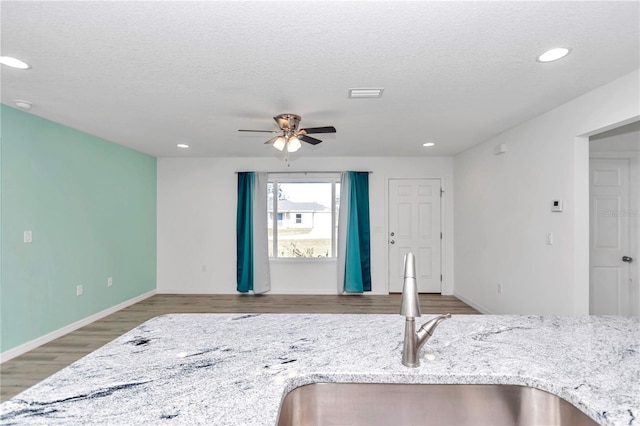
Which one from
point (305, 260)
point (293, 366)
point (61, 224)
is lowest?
point (305, 260)

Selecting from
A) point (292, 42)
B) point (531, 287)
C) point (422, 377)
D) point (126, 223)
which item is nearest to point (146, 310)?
point (126, 223)

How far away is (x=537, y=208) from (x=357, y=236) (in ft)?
8.41

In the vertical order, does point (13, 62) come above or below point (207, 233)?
above

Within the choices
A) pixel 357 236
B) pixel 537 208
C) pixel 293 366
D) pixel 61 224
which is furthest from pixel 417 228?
pixel 61 224

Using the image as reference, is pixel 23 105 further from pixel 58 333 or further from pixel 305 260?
pixel 305 260

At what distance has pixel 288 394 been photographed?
94cm

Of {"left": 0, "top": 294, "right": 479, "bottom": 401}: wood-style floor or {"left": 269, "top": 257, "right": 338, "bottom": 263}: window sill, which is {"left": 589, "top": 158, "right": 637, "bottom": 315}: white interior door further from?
{"left": 269, "top": 257, "right": 338, "bottom": 263}: window sill

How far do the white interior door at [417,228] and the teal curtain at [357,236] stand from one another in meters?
0.43

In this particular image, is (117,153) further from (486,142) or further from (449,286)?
(449,286)

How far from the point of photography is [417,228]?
532cm

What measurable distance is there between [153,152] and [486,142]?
487cm

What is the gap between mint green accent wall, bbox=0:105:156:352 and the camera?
2.90 metres

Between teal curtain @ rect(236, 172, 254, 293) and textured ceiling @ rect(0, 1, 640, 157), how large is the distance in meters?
1.92

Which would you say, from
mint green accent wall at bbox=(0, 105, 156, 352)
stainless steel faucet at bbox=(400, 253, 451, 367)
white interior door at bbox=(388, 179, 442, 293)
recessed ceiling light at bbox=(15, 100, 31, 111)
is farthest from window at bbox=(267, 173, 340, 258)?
stainless steel faucet at bbox=(400, 253, 451, 367)
